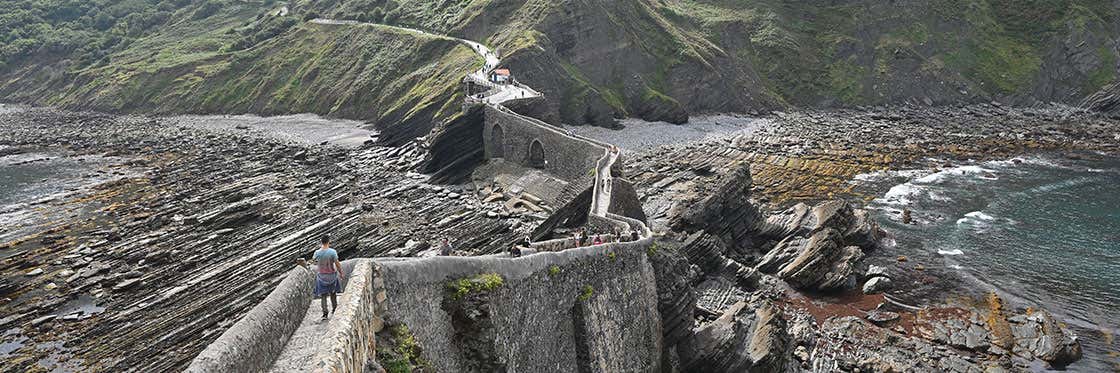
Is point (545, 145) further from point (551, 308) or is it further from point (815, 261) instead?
point (551, 308)

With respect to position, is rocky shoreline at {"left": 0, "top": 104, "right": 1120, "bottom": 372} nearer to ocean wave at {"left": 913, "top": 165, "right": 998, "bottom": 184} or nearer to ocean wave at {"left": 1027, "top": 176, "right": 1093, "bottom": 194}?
ocean wave at {"left": 913, "top": 165, "right": 998, "bottom": 184}

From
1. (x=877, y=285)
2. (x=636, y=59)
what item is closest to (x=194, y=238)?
(x=877, y=285)

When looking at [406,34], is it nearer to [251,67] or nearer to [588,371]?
[251,67]

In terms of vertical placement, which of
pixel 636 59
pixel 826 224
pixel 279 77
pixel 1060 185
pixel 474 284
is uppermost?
pixel 474 284

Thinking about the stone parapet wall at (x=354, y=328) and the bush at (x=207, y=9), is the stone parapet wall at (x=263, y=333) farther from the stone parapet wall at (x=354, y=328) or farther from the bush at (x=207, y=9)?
the bush at (x=207, y=9)

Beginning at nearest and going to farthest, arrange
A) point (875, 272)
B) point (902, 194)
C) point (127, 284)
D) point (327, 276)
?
1. point (327, 276)
2. point (127, 284)
3. point (875, 272)
4. point (902, 194)

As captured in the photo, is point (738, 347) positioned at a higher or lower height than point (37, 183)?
lower

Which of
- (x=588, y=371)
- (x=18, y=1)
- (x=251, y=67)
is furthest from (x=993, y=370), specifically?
(x=18, y=1)

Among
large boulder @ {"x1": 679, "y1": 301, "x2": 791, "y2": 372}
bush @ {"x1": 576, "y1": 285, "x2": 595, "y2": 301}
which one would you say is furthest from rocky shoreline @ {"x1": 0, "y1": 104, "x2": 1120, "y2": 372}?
bush @ {"x1": 576, "y1": 285, "x2": 595, "y2": 301}
